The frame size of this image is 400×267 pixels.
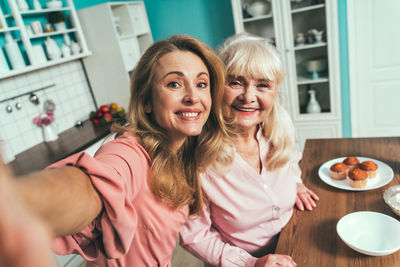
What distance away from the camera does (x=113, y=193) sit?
549 millimetres

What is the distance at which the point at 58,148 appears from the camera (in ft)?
7.95

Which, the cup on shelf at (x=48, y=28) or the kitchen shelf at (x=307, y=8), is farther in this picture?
the kitchen shelf at (x=307, y=8)

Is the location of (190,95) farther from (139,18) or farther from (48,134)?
(139,18)

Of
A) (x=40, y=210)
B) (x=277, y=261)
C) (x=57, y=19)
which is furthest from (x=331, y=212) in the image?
(x=57, y=19)

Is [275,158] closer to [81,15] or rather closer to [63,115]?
[63,115]

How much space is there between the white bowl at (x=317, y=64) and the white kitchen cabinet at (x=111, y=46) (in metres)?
2.01

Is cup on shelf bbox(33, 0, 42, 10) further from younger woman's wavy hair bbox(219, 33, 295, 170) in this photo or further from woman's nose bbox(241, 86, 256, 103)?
woman's nose bbox(241, 86, 256, 103)

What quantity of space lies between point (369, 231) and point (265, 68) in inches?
27.0

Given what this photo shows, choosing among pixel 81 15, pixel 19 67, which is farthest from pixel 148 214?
pixel 81 15

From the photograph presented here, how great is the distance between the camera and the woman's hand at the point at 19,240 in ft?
0.56

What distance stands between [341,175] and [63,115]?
2715mm

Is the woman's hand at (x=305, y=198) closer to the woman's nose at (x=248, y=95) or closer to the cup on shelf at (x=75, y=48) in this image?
the woman's nose at (x=248, y=95)

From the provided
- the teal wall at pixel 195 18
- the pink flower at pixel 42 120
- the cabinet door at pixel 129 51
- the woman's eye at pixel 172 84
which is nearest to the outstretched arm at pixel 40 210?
the woman's eye at pixel 172 84

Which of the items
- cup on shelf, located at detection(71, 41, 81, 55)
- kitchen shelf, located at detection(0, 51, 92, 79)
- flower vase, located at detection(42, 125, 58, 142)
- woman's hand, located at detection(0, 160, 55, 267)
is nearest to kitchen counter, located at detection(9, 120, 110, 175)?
flower vase, located at detection(42, 125, 58, 142)
